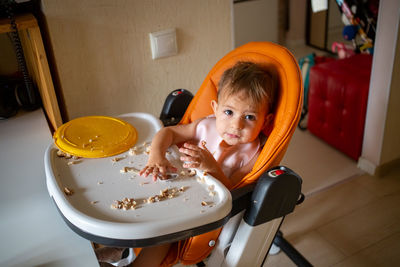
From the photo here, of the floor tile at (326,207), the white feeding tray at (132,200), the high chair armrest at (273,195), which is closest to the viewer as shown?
the white feeding tray at (132,200)

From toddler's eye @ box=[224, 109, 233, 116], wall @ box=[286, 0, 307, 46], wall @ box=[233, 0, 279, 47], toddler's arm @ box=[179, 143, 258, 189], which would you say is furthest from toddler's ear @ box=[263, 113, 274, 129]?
wall @ box=[286, 0, 307, 46]

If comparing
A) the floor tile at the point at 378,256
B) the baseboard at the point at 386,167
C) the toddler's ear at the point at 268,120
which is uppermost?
the toddler's ear at the point at 268,120

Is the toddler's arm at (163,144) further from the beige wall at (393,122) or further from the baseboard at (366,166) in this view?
the baseboard at (366,166)

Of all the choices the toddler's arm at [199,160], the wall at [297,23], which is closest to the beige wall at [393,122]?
the toddler's arm at [199,160]

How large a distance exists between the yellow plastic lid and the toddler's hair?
1.09 ft

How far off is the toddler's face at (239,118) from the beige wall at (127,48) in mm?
427

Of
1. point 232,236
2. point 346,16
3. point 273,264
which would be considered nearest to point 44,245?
point 232,236

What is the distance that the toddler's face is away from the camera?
113 centimetres

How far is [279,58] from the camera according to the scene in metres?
1.12

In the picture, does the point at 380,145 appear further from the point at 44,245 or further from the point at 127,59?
the point at 44,245

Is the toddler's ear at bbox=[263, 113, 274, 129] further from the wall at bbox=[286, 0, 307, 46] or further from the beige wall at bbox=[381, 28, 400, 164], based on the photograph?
the wall at bbox=[286, 0, 307, 46]

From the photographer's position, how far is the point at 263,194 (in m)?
0.95

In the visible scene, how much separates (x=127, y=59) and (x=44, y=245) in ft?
2.57

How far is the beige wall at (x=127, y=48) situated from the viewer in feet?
4.34
